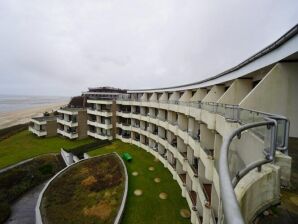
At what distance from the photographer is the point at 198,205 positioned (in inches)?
650

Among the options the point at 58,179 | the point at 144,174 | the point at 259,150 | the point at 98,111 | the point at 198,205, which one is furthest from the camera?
the point at 98,111

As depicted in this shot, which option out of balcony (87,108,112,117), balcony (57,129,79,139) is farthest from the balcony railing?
balcony (57,129,79,139)

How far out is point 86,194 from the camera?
65.9 feet

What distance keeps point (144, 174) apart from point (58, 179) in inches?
423

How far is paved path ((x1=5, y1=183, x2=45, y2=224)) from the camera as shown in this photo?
20086mm

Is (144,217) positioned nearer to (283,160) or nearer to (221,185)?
(283,160)

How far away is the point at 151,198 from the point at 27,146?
30.7m

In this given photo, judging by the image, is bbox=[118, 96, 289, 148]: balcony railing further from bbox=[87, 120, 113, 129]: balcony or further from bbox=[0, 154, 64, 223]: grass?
bbox=[87, 120, 113, 129]: balcony

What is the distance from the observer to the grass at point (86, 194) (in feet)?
54.1

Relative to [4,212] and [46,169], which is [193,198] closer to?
[4,212]

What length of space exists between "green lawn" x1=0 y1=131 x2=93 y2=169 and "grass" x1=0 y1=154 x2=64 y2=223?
2552 mm

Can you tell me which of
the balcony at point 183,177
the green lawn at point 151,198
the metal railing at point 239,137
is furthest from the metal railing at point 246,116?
the green lawn at point 151,198

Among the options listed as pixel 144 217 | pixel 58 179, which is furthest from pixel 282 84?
pixel 58 179

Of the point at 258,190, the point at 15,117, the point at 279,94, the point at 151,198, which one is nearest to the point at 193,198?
the point at 151,198
